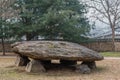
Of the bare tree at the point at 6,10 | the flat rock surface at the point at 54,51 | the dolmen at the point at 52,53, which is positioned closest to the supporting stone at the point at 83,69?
the dolmen at the point at 52,53

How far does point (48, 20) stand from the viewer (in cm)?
2145

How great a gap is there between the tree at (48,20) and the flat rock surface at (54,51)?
1003cm

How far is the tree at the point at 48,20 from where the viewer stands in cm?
2188

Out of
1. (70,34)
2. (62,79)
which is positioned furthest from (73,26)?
(62,79)

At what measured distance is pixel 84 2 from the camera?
27.6 meters

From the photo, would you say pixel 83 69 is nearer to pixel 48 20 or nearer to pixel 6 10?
pixel 48 20

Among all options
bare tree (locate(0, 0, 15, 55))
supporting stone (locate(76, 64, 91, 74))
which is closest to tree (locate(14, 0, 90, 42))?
bare tree (locate(0, 0, 15, 55))

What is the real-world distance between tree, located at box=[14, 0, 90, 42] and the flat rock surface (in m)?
10.0

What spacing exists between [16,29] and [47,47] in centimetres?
1157

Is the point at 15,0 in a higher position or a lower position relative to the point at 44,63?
higher

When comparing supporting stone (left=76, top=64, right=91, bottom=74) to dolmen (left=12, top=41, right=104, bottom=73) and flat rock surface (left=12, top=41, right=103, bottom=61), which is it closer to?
dolmen (left=12, top=41, right=104, bottom=73)

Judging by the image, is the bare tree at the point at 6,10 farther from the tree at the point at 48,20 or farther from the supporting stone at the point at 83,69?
the supporting stone at the point at 83,69

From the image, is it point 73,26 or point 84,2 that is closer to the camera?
point 73,26

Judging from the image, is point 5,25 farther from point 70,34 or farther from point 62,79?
point 62,79
